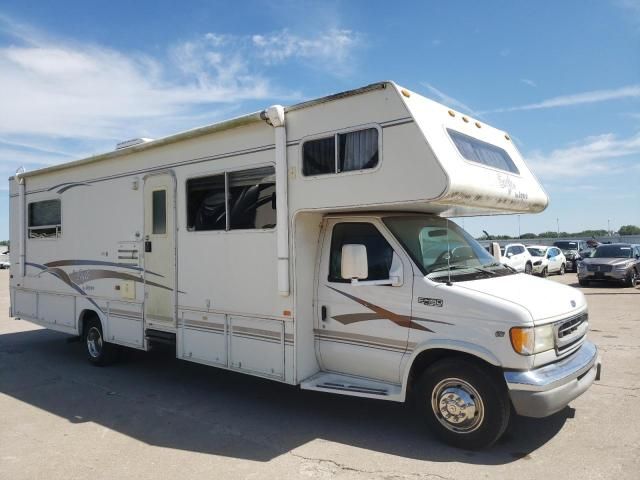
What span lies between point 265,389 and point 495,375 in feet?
10.2

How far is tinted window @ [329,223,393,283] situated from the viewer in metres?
5.19

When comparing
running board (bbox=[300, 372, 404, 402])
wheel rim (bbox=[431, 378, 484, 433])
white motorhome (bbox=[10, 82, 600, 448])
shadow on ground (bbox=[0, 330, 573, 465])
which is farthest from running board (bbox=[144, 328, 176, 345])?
wheel rim (bbox=[431, 378, 484, 433])

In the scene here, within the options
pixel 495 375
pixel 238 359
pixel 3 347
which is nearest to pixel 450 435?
pixel 495 375

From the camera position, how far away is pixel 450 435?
4.67m

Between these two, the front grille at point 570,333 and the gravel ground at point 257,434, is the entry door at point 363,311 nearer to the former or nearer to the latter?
the gravel ground at point 257,434

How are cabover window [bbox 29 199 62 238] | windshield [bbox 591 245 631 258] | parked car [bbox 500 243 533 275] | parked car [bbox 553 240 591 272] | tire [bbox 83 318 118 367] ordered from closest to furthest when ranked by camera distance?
1. tire [bbox 83 318 118 367]
2. cabover window [bbox 29 199 62 238]
3. windshield [bbox 591 245 631 258]
4. parked car [bbox 500 243 533 275]
5. parked car [bbox 553 240 591 272]

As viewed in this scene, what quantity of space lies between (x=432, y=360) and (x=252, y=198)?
256 cm

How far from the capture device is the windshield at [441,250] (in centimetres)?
503

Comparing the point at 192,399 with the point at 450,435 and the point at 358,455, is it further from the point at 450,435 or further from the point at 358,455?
the point at 450,435

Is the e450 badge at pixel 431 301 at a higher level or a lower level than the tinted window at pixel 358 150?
lower

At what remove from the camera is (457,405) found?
462cm

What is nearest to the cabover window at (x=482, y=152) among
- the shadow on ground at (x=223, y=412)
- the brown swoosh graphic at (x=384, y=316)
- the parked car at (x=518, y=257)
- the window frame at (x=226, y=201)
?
the brown swoosh graphic at (x=384, y=316)

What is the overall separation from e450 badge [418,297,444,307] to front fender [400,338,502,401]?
299 mm

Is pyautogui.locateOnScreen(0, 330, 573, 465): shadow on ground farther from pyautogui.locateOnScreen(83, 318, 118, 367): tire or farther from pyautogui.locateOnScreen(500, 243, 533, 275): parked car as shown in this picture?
pyautogui.locateOnScreen(500, 243, 533, 275): parked car
